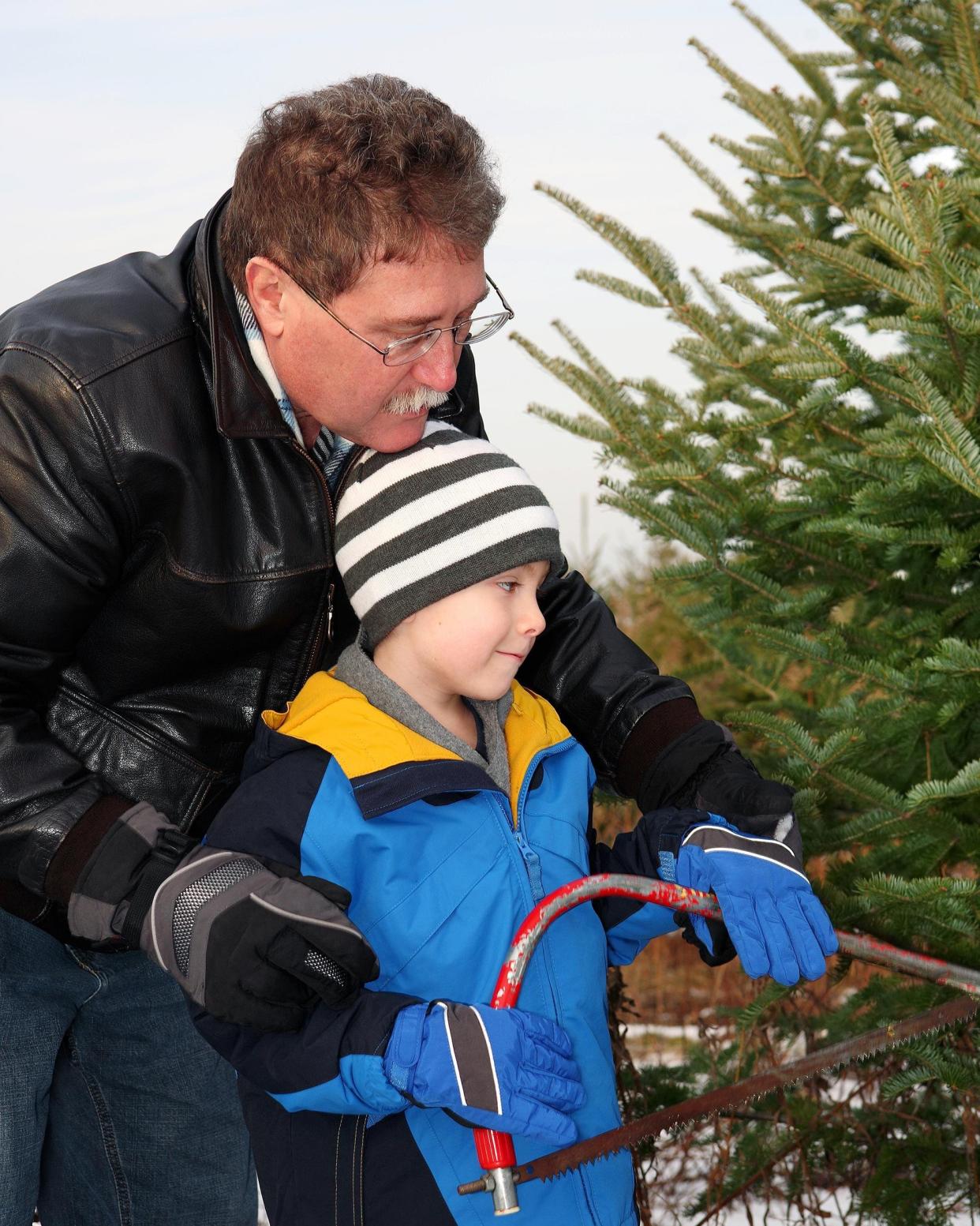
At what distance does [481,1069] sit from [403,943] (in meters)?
0.30

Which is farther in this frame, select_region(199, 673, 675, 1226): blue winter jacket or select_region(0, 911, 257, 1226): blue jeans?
select_region(0, 911, 257, 1226): blue jeans

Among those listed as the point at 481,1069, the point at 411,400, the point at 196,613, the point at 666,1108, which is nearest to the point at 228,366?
the point at 411,400

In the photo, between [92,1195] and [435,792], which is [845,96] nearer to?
[435,792]

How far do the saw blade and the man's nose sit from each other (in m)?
1.26

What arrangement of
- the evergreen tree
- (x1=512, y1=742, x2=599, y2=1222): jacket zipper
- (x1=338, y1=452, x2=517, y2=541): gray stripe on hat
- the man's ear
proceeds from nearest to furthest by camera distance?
(x1=512, y1=742, x2=599, y2=1222): jacket zipper, the man's ear, (x1=338, y1=452, x2=517, y2=541): gray stripe on hat, the evergreen tree

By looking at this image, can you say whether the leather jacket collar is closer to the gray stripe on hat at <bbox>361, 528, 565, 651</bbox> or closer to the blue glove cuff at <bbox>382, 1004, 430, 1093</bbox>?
the gray stripe on hat at <bbox>361, 528, 565, 651</bbox>

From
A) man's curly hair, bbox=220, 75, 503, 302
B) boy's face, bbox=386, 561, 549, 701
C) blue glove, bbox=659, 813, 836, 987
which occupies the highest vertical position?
man's curly hair, bbox=220, 75, 503, 302

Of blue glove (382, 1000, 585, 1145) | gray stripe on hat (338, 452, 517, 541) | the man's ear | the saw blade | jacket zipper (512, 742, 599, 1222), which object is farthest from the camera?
gray stripe on hat (338, 452, 517, 541)

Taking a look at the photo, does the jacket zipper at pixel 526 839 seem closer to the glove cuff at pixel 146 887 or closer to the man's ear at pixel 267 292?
the glove cuff at pixel 146 887

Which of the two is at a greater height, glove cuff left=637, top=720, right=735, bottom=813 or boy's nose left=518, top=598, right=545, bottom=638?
boy's nose left=518, top=598, right=545, bottom=638

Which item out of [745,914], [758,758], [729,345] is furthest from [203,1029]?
[729,345]

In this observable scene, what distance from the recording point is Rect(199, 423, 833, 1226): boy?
1.83 meters

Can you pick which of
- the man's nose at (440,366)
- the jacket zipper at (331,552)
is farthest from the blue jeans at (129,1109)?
the man's nose at (440,366)

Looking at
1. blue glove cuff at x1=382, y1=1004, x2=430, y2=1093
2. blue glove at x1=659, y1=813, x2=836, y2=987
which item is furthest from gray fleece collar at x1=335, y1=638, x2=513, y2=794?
blue glove cuff at x1=382, y1=1004, x2=430, y2=1093
